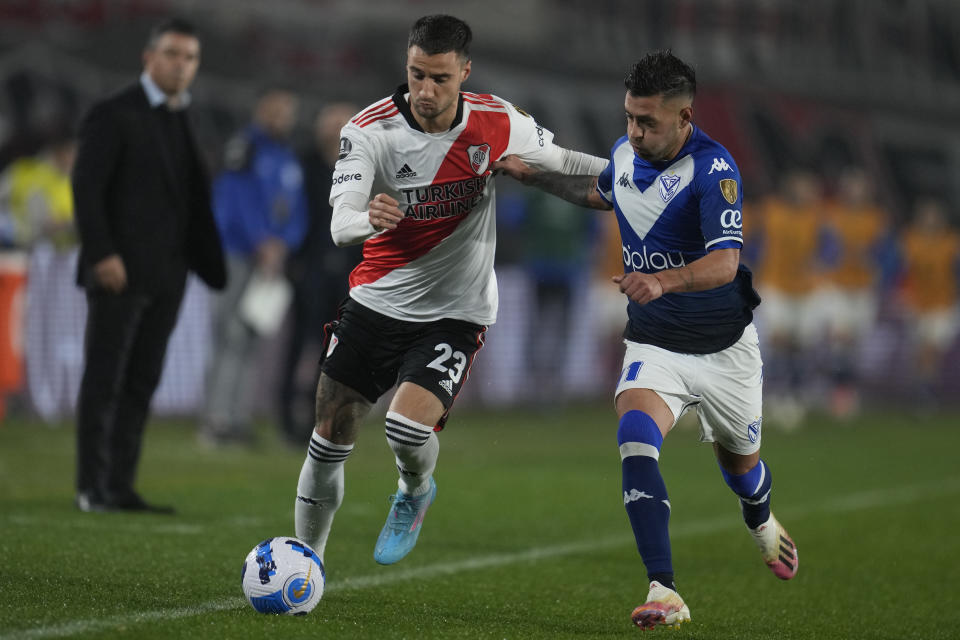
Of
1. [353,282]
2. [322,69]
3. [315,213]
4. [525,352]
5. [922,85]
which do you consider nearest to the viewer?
[353,282]

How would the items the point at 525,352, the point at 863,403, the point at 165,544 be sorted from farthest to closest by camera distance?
the point at 863,403, the point at 525,352, the point at 165,544

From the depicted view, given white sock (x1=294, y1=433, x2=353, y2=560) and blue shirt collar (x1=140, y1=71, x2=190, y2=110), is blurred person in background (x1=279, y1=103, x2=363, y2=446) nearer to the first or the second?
blue shirt collar (x1=140, y1=71, x2=190, y2=110)

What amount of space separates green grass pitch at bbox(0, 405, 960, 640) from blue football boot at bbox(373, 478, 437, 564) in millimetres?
144

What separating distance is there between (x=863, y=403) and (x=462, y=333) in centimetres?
1408

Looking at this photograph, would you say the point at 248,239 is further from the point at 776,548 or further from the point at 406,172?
the point at 776,548

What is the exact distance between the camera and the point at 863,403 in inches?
736

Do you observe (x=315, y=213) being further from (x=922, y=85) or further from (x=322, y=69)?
(x=922, y=85)

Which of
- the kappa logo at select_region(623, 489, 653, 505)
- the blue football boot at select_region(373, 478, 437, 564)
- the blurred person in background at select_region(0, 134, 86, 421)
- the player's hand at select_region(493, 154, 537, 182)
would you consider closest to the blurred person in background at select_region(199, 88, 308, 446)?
the blurred person in background at select_region(0, 134, 86, 421)

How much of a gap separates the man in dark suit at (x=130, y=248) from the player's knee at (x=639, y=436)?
3.23 m

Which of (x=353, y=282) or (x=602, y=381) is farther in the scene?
(x=602, y=381)

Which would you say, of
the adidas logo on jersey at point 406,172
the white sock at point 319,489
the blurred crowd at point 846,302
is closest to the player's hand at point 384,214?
the adidas logo on jersey at point 406,172

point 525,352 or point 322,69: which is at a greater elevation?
point 322,69

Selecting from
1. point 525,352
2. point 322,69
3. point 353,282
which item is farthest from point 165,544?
point 322,69

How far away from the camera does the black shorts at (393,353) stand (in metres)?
5.43
